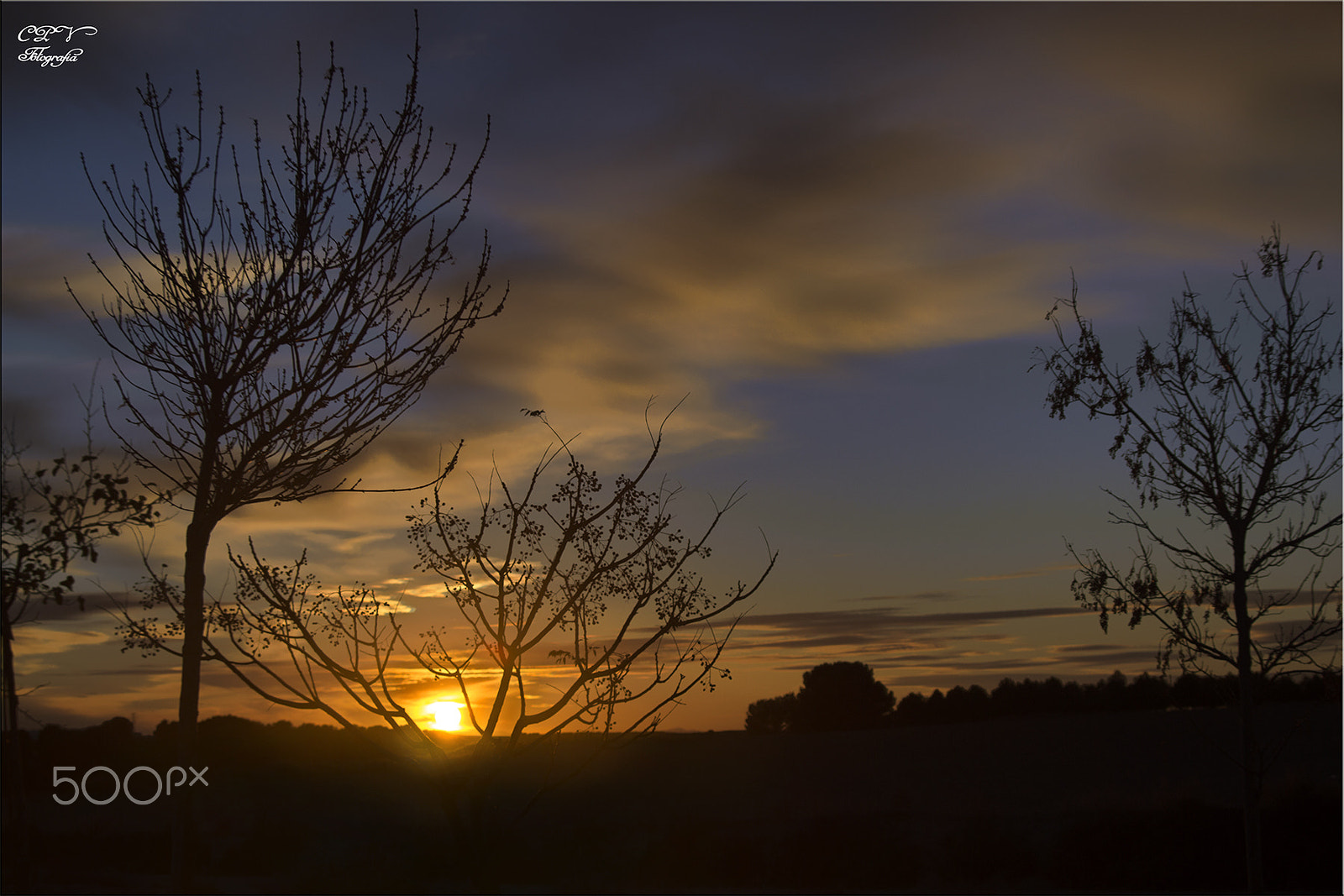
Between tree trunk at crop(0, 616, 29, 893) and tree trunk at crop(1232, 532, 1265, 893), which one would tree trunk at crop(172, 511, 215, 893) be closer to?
tree trunk at crop(0, 616, 29, 893)

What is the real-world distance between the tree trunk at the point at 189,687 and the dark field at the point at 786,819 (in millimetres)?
13638

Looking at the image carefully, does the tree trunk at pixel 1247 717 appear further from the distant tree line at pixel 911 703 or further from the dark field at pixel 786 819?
the distant tree line at pixel 911 703

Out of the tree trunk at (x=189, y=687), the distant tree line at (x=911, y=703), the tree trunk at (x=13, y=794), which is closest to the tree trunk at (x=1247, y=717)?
the tree trunk at (x=189, y=687)

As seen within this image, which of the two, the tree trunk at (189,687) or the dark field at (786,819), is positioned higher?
the tree trunk at (189,687)

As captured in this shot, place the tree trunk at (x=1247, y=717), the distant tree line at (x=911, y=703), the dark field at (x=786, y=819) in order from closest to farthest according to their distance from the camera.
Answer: the tree trunk at (x=1247, y=717) → the dark field at (x=786, y=819) → the distant tree line at (x=911, y=703)

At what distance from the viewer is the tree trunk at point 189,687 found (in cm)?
676

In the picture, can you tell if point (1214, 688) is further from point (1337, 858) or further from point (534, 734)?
point (1337, 858)

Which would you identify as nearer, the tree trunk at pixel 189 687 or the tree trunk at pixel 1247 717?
the tree trunk at pixel 189 687

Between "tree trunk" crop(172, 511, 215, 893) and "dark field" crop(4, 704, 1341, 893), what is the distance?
44.7ft

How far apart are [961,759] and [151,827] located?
3815cm

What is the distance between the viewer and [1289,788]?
29609mm

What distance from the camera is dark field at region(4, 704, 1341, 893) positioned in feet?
94.6

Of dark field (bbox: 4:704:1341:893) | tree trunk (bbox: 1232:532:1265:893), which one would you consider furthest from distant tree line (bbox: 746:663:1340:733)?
→ tree trunk (bbox: 1232:532:1265:893)

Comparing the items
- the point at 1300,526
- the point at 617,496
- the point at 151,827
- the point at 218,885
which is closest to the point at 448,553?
the point at 617,496
